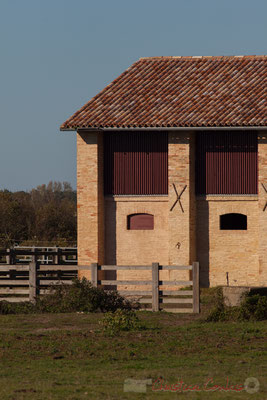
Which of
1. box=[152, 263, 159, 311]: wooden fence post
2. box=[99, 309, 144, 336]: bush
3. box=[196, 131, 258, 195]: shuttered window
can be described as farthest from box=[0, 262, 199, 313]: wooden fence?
box=[196, 131, 258, 195]: shuttered window

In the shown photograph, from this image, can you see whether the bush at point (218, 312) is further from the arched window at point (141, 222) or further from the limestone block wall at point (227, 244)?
the arched window at point (141, 222)

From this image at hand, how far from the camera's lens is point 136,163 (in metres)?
34.8

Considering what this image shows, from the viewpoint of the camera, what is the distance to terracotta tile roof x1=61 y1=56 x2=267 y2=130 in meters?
33.6

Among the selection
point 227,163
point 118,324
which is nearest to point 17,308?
point 118,324

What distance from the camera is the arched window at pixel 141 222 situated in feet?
114

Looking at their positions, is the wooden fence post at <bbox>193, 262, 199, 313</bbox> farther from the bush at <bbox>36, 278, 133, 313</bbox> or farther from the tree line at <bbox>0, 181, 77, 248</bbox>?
the tree line at <bbox>0, 181, 77, 248</bbox>

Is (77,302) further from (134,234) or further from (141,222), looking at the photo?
(141,222)

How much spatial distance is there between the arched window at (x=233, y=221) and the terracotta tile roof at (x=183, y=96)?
3.90 metres

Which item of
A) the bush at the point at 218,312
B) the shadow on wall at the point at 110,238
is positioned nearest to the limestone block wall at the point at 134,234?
the shadow on wall at the point at 110,238

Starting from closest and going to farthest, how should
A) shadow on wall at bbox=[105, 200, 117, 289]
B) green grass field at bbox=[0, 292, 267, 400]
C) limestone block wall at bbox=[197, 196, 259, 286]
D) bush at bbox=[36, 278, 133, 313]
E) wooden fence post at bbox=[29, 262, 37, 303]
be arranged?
green grass field at bbox=[0, 292, 267, 400] → bush at bbox=[36, 278, 133, 313] → wooden fence post at bbox=[29, 262, 37, 303] → limestone block wall at bbox=[197, 196, 259, 286] → shadow on wall at bbox=[105, 200, 117, 289]

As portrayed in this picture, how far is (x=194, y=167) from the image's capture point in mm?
34344

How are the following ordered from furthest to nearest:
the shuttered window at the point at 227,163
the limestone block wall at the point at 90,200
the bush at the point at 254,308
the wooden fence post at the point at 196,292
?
the limestone block wall at the point at 90,200
the shuttered window at the point at 227,163
the wooden fence post at the point at 196,292
the bush at the point at 254,308

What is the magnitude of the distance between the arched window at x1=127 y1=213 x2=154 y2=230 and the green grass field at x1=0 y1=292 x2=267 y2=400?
42.4 feet

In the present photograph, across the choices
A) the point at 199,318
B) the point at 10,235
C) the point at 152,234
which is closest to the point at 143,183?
the point at 152,234
